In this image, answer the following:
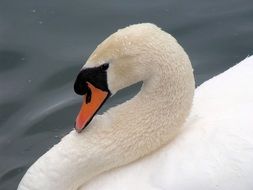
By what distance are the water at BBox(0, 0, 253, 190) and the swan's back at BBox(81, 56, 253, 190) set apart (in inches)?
57.6

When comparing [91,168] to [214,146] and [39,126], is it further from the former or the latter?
[39,126]

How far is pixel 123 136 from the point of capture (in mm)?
4230

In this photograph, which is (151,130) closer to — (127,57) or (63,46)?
(127,57)

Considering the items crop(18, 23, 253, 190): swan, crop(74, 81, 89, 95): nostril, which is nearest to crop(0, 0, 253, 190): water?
crop(18, 23, 253, 190): swan

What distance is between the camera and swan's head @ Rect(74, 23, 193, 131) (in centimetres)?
397

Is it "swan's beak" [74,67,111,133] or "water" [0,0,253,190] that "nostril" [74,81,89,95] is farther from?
"water" [0,0,253,190]

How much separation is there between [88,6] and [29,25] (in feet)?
1.83

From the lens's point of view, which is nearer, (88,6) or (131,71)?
(131,71)

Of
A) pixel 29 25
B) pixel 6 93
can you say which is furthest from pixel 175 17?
pixel 6 93

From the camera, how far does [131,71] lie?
4.00 metres

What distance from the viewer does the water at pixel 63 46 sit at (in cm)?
568

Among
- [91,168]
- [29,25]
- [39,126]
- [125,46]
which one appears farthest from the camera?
[29,25]

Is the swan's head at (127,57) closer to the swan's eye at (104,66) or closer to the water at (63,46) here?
the swan's eye at (104,66)

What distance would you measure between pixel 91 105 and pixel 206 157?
669mm
